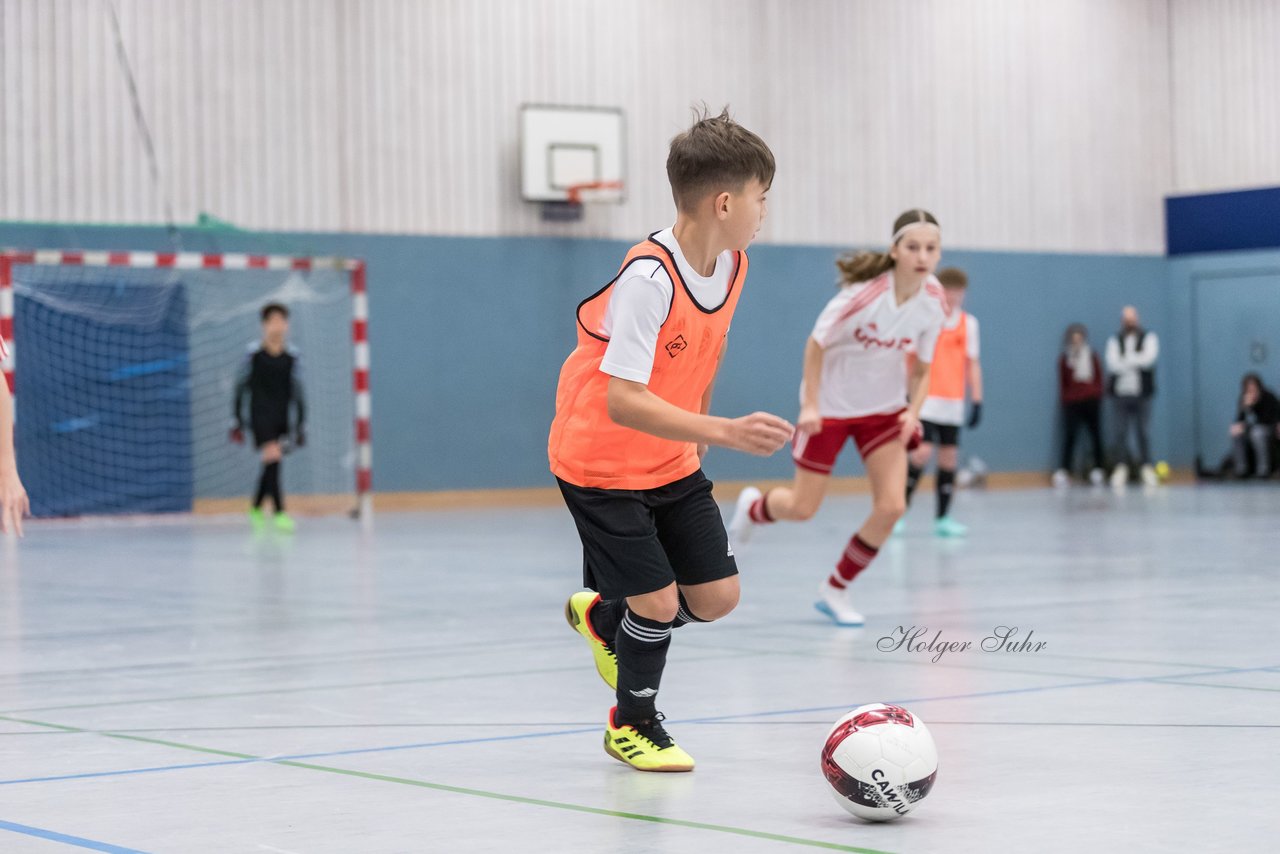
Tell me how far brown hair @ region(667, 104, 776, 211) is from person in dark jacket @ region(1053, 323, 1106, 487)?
67.7 feet

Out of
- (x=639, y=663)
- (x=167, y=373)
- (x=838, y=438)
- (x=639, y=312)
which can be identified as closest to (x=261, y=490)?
(x=167, y=373)

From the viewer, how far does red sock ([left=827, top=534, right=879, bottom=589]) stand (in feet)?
25.4

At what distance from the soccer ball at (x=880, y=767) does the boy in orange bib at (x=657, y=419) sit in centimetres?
63

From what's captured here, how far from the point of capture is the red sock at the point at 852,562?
7746mm

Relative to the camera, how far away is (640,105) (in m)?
21.3

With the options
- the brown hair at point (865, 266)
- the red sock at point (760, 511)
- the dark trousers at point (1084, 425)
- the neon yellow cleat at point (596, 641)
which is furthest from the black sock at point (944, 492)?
the dark trousers at point (1084, 425)

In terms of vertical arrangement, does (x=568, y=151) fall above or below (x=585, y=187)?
above

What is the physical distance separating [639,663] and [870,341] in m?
3.94

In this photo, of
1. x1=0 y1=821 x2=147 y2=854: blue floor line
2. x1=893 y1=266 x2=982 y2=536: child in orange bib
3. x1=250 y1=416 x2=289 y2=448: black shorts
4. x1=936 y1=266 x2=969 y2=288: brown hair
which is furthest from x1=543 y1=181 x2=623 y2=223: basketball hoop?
x1=0 y1=821 x2=147 y2=854: blue floor line

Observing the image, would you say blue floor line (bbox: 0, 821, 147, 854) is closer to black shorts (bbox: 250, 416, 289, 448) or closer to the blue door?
black shorts (bbox: 250, 416, 289, 448)

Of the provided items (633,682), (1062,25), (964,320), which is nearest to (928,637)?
(633,682)

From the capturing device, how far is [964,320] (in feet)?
49.3

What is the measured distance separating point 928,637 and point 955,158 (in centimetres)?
1759

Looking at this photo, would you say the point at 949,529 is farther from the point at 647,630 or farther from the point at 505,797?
the point at 505,797
